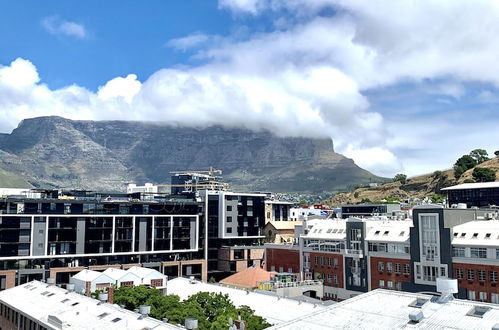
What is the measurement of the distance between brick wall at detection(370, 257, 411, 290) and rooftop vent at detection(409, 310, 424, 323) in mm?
53024

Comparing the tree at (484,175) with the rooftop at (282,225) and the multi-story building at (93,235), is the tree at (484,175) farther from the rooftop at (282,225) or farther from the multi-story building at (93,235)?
the multi-story building at (93,235)


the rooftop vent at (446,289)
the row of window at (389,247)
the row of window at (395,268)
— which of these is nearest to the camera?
the rooftop vent at (446,289)

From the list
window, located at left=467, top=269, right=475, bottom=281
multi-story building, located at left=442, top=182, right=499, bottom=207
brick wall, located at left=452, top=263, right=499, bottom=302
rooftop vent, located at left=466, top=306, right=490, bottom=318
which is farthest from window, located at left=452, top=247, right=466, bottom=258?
multi-story building, located at left=442, top=182, right=499, bottom=207

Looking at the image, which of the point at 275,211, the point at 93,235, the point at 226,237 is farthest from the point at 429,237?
the point at 275,211

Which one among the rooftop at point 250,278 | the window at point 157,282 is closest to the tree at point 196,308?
the window at point 157,282

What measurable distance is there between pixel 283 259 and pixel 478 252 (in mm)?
50128

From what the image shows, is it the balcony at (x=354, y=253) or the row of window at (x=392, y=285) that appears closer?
the row of window at (x=392, y=285)

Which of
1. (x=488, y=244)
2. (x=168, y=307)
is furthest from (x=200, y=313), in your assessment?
(x=488, y=244)

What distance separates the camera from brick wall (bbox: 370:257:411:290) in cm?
8719

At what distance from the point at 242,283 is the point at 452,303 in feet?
189

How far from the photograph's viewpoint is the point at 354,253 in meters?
96.8

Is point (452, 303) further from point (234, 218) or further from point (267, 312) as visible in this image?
point (234, 218)

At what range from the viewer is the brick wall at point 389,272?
286 feet

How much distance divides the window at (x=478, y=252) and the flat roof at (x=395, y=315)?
133ft
